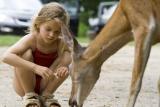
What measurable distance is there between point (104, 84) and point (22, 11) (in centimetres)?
1843

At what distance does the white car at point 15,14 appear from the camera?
28.2m

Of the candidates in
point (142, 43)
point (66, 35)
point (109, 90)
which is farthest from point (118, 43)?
point (109, 90)

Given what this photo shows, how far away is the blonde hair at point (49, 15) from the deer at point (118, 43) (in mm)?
379

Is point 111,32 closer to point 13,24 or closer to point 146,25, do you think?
point 146,25

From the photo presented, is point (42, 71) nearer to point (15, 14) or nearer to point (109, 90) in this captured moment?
point (109, 90)

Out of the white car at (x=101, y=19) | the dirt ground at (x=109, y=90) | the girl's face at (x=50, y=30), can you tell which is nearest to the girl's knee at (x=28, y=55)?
the girl's face at (x=50, y=30)

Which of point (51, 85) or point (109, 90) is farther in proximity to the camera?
point (109, 90)

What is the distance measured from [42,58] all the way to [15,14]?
21.1 m

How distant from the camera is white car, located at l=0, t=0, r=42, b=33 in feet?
92.6

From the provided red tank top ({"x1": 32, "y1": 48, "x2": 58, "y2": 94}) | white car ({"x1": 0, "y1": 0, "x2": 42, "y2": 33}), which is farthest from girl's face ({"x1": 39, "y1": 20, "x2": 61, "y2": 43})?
white car ({"x1": 0, "y1": 0, "x2": 42, "y2": 33})

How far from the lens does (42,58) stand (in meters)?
7.56

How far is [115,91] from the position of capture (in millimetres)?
9680

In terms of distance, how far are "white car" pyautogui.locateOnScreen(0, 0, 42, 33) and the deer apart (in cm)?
2080

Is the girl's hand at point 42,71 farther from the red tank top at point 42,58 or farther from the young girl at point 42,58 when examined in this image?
the red tank top at point 42,58
